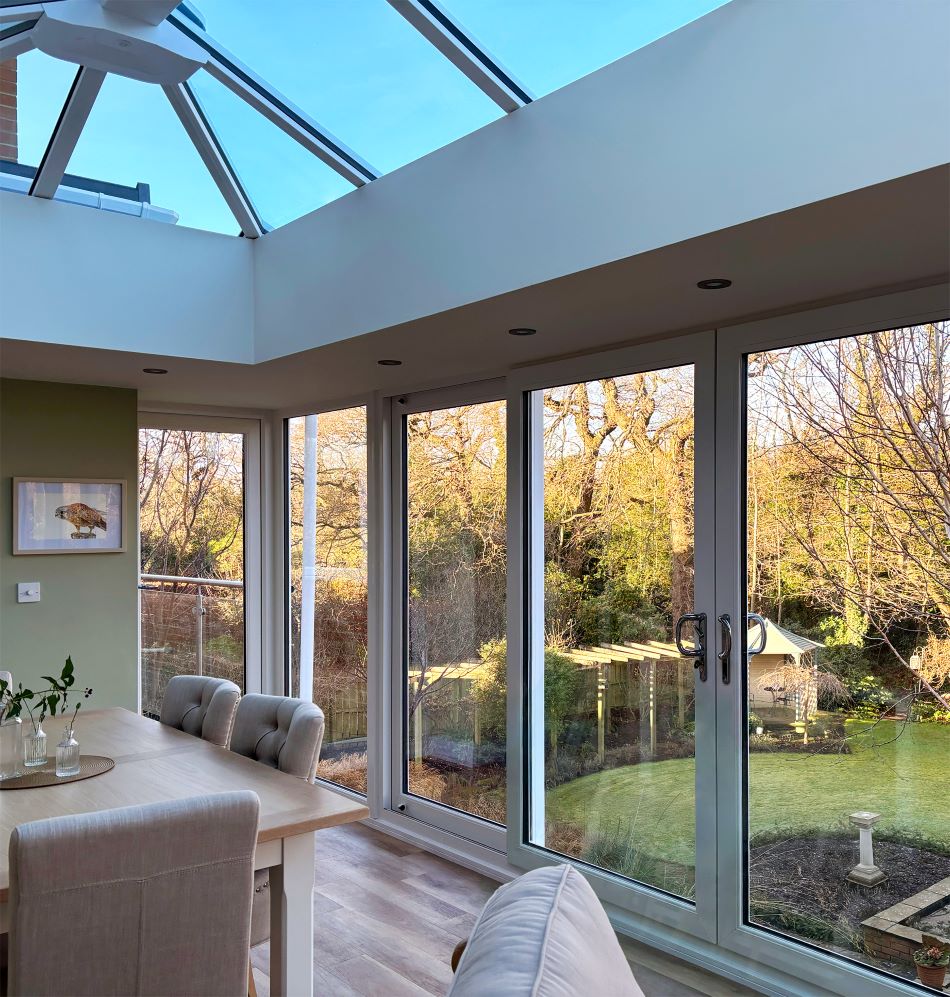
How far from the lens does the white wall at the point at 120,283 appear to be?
3467mm

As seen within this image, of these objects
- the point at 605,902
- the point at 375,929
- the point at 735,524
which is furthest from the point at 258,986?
the point at 735,524

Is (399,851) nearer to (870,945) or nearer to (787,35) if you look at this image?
(870,945)

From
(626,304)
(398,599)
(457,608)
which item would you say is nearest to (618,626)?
(457,608)

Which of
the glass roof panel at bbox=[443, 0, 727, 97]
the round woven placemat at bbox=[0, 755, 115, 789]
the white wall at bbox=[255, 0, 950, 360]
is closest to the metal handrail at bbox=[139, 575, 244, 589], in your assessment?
the round woven placemat at bbox=[0, 755, 115, 789]

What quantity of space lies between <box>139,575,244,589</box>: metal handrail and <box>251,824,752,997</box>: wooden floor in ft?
5.66

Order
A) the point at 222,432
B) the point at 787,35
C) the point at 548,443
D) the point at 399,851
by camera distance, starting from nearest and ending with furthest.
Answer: the point at 787,35 → the point at 548,443 → the point at 399,851 → the point at 222,432

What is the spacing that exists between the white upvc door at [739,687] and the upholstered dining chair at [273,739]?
4.55 feet

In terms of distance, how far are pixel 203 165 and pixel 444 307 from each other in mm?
1311

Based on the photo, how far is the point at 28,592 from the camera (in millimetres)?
4527

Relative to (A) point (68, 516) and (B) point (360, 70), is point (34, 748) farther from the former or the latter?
(B) point (360, 70)

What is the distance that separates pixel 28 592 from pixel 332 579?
1578 mm

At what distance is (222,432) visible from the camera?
5.66 m

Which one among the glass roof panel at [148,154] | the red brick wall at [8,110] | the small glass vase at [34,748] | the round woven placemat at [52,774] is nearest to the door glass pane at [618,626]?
the glass roof panel at [148,154]

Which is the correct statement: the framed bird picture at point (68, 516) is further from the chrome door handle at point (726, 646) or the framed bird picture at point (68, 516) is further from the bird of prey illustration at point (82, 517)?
the chrome door handle at point (726, 646)
